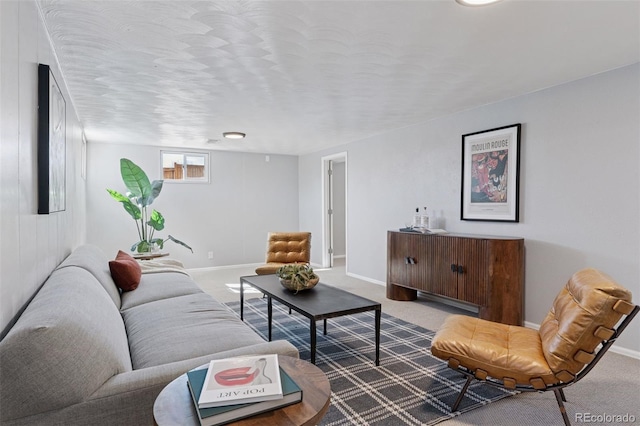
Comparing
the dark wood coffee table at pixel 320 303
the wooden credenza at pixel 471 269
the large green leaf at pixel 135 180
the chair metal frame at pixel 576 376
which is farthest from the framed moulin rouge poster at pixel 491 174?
the large green leaf at pixel 135 180

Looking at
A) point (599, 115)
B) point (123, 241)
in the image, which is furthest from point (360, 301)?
point (123, 241)

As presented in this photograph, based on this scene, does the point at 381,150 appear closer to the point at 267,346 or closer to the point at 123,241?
the point at 267,346

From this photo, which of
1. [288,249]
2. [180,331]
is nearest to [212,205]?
[288,249]

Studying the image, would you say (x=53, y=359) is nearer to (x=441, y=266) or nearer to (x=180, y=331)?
(x=180, y=331)

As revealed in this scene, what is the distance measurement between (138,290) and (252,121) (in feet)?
7.96

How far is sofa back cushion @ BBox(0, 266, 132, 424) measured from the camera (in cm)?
109

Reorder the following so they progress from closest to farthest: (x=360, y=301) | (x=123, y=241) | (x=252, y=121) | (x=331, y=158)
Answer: (x=360, y=301)
(x=252, y=121)
(x=123, y=241)
(x=331, y=158)

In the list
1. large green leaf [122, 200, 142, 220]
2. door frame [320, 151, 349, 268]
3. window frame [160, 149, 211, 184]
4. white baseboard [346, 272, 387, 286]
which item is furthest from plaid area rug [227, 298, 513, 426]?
window frame [160, 149, 211, 184]

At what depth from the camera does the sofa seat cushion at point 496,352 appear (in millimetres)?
1834

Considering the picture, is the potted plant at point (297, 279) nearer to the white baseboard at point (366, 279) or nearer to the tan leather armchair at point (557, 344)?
the tan leather armchair at point (557, 344)

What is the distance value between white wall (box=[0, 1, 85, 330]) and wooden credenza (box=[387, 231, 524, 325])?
134 inches

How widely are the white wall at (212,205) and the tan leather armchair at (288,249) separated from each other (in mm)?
2095

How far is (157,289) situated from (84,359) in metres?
1.82

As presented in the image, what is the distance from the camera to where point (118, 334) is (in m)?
1.68
